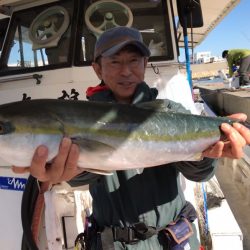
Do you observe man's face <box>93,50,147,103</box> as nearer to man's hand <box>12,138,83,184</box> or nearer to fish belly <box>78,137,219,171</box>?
fish belly <box>78,137,219,171</box>

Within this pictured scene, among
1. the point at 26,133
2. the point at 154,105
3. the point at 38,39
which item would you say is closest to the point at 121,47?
the point at 154,105

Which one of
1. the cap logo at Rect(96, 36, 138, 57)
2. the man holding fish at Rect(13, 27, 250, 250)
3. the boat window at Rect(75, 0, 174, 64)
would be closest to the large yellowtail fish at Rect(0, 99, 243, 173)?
the man holding fish at Rect(13, 27, 250, 250)

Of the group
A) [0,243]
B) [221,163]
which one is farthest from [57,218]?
[221,163]

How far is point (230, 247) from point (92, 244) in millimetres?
1994

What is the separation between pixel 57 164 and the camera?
1.71 m

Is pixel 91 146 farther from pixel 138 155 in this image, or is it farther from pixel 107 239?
pixel 107 239

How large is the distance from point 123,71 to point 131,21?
196 cm

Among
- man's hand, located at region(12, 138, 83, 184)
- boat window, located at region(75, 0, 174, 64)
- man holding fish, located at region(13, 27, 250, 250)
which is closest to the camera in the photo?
man's hand, located at region(12, 138, 83, 184)

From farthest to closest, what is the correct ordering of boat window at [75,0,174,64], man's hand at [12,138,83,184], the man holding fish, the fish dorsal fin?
boat window at [75,0,174,64]
the man holding fish
the fish dorsal fin
man's hand at [12,138,83,184]

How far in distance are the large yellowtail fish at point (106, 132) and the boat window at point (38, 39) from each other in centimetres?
219

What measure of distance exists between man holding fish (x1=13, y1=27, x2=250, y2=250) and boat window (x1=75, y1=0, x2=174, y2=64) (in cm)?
173

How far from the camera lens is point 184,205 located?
227 cm

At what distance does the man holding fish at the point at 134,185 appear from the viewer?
203cm

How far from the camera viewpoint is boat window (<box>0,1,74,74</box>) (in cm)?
392
